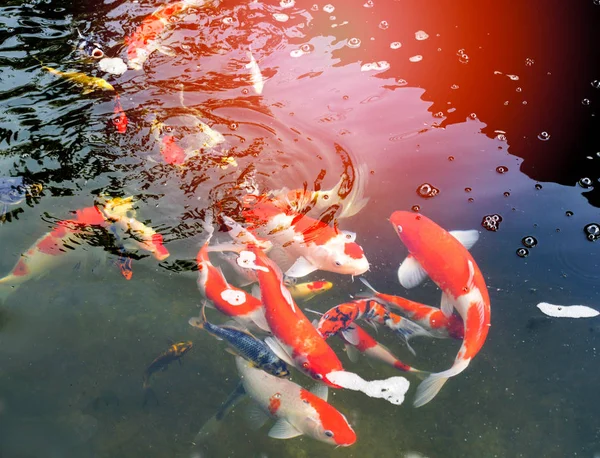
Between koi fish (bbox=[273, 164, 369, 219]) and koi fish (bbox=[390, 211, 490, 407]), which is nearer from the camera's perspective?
koi fish (bbox=[390, 211, 490, 407])

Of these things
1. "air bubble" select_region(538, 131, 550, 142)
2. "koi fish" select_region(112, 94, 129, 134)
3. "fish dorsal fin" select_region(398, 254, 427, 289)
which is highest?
"koi fish" select_region(112, 94, 129, 134)

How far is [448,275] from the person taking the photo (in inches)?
103

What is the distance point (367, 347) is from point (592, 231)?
1.62 metres

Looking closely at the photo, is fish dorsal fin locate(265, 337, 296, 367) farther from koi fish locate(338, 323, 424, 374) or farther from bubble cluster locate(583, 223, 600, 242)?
bubble cluster locate(583, 223, 600, 242)

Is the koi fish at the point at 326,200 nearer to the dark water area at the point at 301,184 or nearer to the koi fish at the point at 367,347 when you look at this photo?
the dark water area at the point at 301,184

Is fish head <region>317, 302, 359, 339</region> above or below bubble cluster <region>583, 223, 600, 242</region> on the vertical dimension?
below

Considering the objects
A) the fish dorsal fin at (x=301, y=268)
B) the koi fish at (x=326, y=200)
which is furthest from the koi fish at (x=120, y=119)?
the fish dorsal fin at (x=301, y=268)

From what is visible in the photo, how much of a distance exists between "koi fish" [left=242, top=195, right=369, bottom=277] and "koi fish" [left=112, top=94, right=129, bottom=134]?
1.15 metres

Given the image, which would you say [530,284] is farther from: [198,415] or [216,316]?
[198,415]

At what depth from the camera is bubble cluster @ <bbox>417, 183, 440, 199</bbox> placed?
320 centimetres

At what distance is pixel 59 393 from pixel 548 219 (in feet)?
9.73

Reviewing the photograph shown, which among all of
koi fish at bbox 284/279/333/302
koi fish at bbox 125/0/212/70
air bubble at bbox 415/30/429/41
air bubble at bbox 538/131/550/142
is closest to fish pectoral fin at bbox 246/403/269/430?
koi fish at bbox 284/279/333/302

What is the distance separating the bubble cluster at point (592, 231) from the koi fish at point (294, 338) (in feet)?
5.76

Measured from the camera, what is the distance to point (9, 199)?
3.13 m
